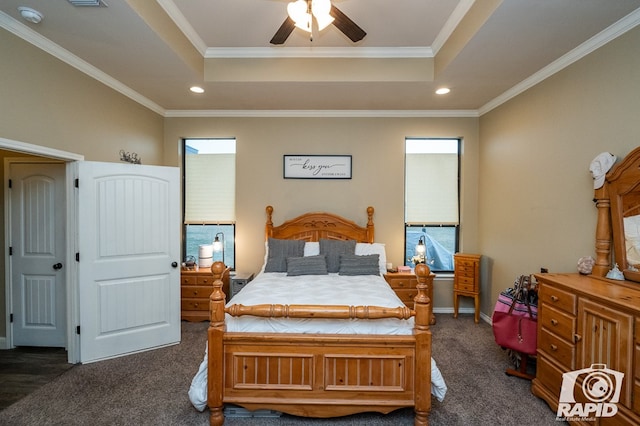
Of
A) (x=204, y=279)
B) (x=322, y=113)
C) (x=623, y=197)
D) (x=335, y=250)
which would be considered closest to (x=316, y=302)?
(x=335, y=250)

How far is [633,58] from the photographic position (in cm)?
218

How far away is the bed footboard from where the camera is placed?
206 cm

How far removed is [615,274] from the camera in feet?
7.17

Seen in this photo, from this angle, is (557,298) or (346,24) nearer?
(346,24)

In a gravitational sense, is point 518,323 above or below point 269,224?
below

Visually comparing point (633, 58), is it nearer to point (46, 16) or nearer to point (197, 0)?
point (197, 0)

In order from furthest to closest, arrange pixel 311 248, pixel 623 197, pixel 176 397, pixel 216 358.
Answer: pixel 311 248
pixel 176 397
pixel 623 197
pixel 216 358

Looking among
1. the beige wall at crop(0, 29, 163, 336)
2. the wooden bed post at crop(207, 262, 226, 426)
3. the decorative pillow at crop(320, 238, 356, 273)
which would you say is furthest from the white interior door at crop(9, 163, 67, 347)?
the decorative pillow at crop(320, 238, 356, 273)

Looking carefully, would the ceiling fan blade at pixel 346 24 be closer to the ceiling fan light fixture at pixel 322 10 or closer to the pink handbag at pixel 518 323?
the ceiling fan light fixture at pixel 322 10

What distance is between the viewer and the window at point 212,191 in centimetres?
445

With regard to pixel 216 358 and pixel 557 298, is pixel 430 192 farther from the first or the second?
pixel 216 358

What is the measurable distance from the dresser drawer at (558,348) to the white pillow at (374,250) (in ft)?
6.02

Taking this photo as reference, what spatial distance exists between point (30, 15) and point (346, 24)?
7.86ft

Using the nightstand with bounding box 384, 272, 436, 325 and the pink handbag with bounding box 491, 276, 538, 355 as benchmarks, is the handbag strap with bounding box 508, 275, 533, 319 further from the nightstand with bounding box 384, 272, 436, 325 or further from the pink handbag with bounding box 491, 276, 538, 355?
the nightstand with bounding box 384, 272, 436, 325
